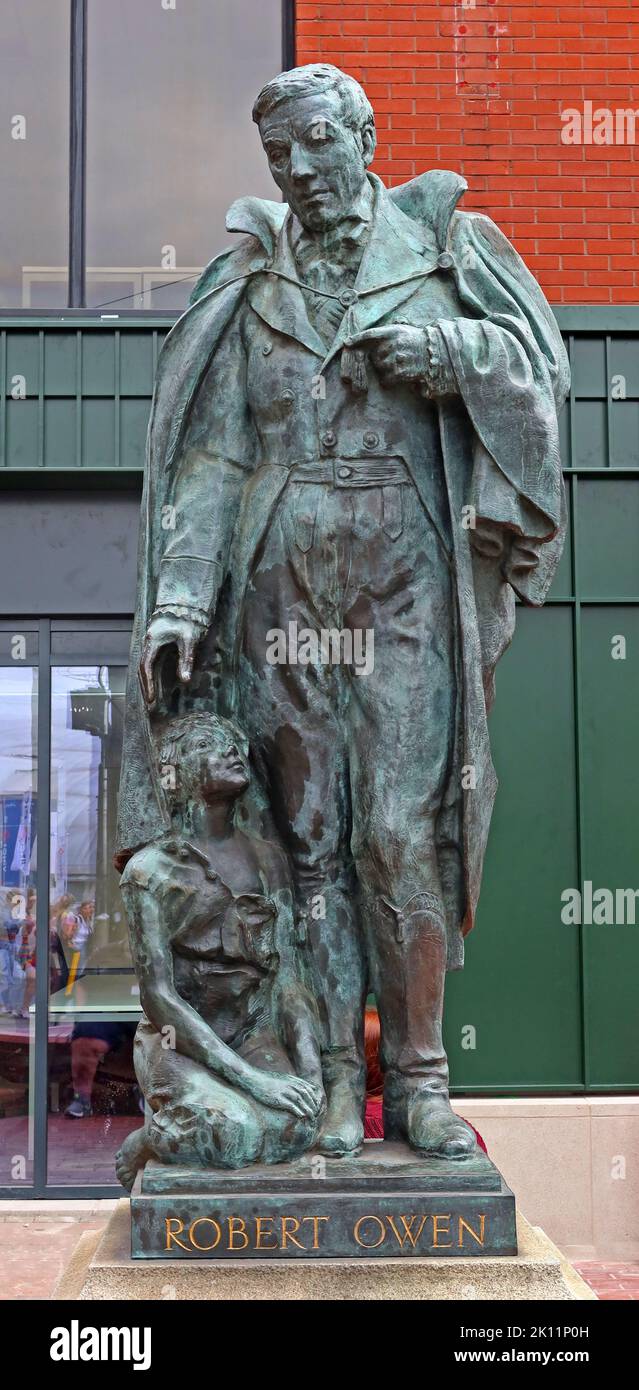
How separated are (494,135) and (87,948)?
5.26m

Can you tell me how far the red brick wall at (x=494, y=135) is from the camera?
9.09 metres

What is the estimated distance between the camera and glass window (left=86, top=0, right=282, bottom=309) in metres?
9.40

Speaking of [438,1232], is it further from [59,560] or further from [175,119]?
[175,119]

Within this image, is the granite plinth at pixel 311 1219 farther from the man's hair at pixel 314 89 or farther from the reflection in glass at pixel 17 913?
the reflection in glass at pixel 17 913

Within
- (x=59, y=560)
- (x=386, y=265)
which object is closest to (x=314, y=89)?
(x=386, y=265)

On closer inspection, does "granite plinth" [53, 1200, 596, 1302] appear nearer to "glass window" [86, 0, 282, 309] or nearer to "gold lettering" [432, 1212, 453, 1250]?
"gold lettering" [432, 1212, 453, 1250]

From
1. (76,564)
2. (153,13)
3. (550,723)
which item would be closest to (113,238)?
(153,13)

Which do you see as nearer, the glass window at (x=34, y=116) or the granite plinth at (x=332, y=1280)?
the granite plinth at (x=332, y=1280)

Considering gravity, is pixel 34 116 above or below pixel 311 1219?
above

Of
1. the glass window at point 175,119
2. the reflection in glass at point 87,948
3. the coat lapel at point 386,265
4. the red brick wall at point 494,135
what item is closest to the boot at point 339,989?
the coat lapel at point 386,265

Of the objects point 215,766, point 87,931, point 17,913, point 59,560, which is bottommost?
point 87,931

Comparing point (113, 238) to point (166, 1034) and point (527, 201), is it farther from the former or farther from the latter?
point (166, 1034)

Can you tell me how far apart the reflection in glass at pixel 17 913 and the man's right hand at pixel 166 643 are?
17.3 feet

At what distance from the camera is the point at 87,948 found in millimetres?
9133
